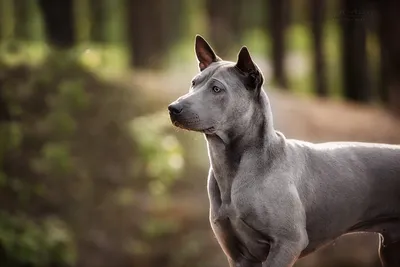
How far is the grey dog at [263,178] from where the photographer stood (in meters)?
4.46

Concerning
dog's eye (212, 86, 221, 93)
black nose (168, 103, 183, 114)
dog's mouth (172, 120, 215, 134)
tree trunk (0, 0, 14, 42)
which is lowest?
tree trunk (0, 0, 14, 42)

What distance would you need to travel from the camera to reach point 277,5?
21.1 m

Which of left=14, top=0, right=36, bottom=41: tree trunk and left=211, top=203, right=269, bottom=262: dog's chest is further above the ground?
left=14, top=0, right=36, bottom=41: tree trunk

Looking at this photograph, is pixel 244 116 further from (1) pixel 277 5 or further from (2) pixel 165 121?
(1) pixel 277 5

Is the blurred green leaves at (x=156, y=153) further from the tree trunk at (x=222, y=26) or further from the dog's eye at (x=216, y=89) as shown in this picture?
the tree trunk at (x=222, y=26)

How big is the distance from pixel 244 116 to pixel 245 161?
25 centimetres

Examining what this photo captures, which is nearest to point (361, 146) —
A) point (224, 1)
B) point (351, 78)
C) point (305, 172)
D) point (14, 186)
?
point (305, 172)

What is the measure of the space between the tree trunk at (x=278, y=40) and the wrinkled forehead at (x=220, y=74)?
16192 millimetres

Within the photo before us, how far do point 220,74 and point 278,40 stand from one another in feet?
54.4

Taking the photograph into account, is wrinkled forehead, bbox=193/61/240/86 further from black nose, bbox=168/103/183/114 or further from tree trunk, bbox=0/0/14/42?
tree trunk, bbox=0/0/14/42

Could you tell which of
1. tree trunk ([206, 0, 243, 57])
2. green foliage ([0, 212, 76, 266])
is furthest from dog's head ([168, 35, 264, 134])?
tree trunk ([206, 0, 243, 57])

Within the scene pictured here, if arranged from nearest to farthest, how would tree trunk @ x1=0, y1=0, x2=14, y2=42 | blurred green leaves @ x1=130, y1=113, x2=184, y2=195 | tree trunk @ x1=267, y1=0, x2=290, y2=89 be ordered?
1. blurred green leaves @ x1=130, y1=113, x2=184, y2=195
2. tree trunk @ x1=267, y1=0, x2=290, y2=89
3. tree trunk @ x1=0, y1=0, x2=14, y2=42

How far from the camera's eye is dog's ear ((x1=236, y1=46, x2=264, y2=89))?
4.48 m

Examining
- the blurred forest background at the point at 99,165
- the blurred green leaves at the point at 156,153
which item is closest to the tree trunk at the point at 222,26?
the blurred forest background at the point at 99,165
